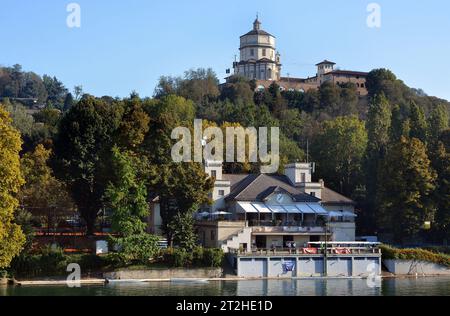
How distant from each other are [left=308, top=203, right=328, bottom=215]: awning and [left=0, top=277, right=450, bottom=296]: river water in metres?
9.26

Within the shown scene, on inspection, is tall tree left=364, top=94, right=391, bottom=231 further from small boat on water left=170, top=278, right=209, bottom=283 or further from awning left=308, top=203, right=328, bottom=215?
small boat on water left=170, top=278, right=209, bottom=283

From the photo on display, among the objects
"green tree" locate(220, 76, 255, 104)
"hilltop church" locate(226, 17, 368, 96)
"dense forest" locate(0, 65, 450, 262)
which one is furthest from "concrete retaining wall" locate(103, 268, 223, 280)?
"hilltop church" locate(226, 17, 368, 96)

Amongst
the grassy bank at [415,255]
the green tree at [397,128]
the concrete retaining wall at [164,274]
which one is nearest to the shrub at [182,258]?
the concrete retaining wall at [164,274]

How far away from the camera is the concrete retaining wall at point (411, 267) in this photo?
6175cm

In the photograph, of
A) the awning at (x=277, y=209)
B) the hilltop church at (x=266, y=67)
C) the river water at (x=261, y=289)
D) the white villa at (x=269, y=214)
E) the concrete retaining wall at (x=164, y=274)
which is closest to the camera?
the river water at (x=261, y=289)

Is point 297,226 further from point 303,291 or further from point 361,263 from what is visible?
point 303,291

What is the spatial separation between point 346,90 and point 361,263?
75.1 metres

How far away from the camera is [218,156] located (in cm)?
7062

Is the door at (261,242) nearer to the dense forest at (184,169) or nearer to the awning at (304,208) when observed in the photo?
the awning at (304,208)

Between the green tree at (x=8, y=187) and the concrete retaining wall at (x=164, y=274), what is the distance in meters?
8.31

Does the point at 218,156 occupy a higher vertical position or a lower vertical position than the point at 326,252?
higher
